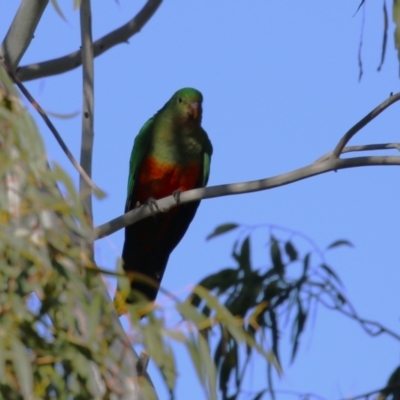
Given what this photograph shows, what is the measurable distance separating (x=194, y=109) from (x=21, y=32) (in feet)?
5.97

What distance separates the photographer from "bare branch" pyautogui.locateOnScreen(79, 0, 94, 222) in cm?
310

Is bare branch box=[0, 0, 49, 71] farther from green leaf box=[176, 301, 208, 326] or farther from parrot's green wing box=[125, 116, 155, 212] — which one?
green leaf box=[176, 301, 208, 326]

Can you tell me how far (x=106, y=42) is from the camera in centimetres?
368

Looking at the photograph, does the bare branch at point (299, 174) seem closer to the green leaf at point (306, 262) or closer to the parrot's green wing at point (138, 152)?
the green leaf at point (306, 262)

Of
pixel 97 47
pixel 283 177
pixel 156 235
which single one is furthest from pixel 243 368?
pixel 156 235

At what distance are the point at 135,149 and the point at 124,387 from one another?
102 inches

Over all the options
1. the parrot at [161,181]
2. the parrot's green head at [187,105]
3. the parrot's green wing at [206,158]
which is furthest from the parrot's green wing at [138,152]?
the parrot's green wing at [206,158]

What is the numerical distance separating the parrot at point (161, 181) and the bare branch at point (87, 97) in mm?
1351

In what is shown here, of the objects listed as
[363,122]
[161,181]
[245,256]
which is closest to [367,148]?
[363,122]

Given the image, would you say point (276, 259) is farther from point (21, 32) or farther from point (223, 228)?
point (21, 32)

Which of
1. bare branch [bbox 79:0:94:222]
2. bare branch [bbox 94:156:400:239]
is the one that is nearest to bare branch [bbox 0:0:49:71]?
bare branch [bbox 79:0:94:222]

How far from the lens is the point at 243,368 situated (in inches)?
103

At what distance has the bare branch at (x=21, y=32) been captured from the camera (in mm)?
3238

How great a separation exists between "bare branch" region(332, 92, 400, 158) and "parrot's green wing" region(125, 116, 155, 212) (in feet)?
6.24
